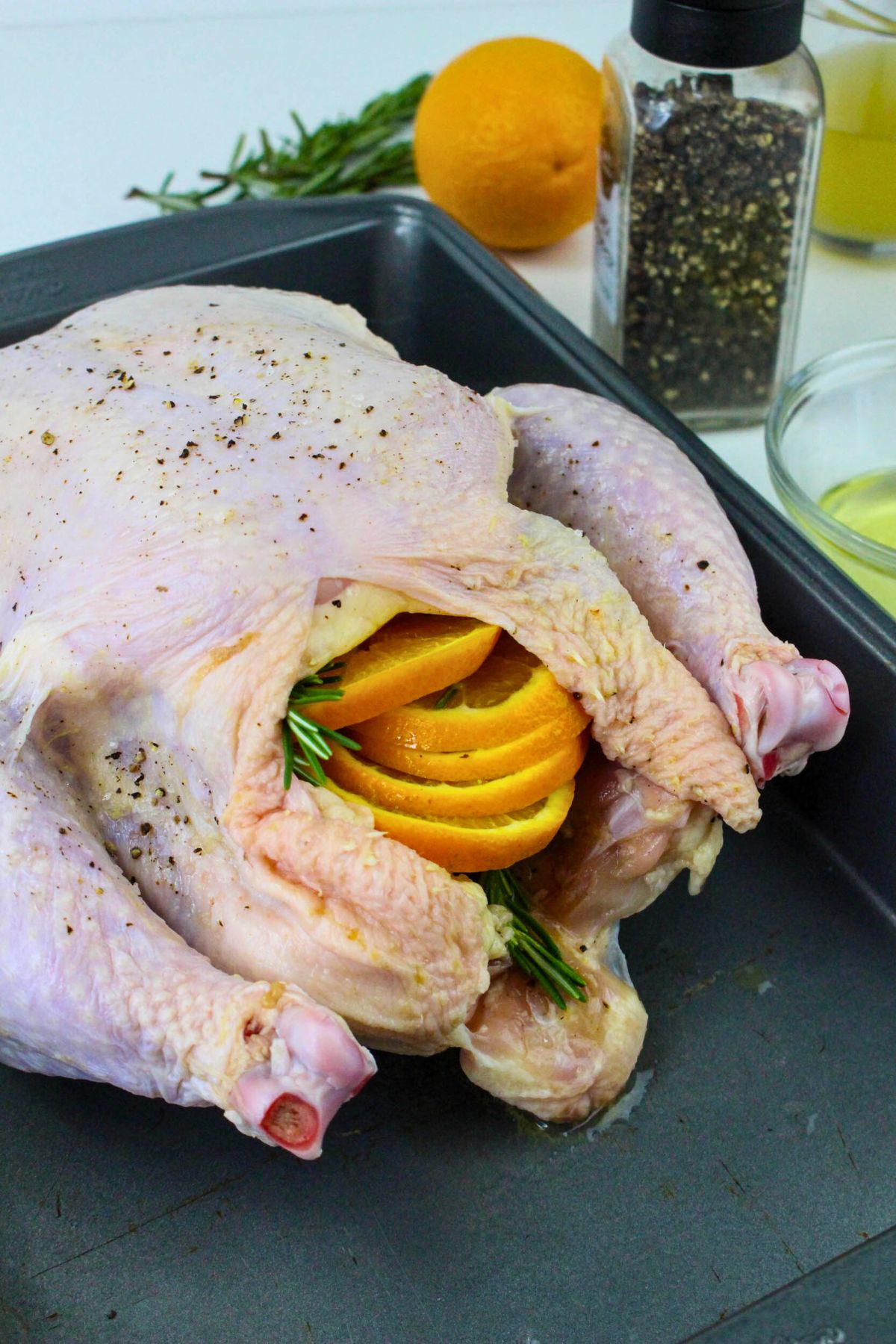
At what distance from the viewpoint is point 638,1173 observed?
1.57 meters

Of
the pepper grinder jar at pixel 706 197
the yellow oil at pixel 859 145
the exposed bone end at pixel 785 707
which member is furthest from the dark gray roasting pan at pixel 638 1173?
the yellow oil at pixel 859 145

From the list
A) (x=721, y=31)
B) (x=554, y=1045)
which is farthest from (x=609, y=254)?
(x=554, y=1045)

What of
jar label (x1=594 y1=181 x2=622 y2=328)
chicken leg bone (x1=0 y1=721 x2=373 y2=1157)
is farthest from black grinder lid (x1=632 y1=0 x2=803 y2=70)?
chicken leg bone (x1=0 y1=721 x2=373 y2=1157)

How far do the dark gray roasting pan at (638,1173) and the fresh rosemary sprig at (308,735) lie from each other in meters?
0.44

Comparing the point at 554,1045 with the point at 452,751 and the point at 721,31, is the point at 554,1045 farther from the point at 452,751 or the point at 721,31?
the point at 721,31

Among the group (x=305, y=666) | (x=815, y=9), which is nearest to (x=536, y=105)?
(x=815, y=9)

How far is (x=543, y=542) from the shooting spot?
5.14 feet

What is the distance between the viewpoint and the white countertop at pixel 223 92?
2957 millimetres

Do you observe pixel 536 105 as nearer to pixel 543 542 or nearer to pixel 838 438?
pixel 838 438

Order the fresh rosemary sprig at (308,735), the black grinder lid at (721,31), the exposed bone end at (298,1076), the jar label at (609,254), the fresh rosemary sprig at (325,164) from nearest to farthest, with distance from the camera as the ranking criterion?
the exposed bone end at (298,1076), the fresh rosemary sprig at (308,735), the black grinder lid at (721,31), the jar label at (609,254), the fresh rosemary sprig at (325,164)

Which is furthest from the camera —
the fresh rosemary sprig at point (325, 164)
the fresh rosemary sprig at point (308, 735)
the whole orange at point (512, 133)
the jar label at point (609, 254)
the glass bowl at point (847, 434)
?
the fresh rosemary sprig at point (325, 164)

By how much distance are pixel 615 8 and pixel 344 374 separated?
2.69 meters

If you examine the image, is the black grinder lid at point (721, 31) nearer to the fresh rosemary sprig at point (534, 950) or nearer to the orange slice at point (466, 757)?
the orange slice at point (466, 757)

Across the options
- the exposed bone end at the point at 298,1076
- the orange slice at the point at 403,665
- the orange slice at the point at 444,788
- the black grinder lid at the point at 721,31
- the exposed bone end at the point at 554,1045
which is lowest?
the exposed bone end at the point at 554,1045
